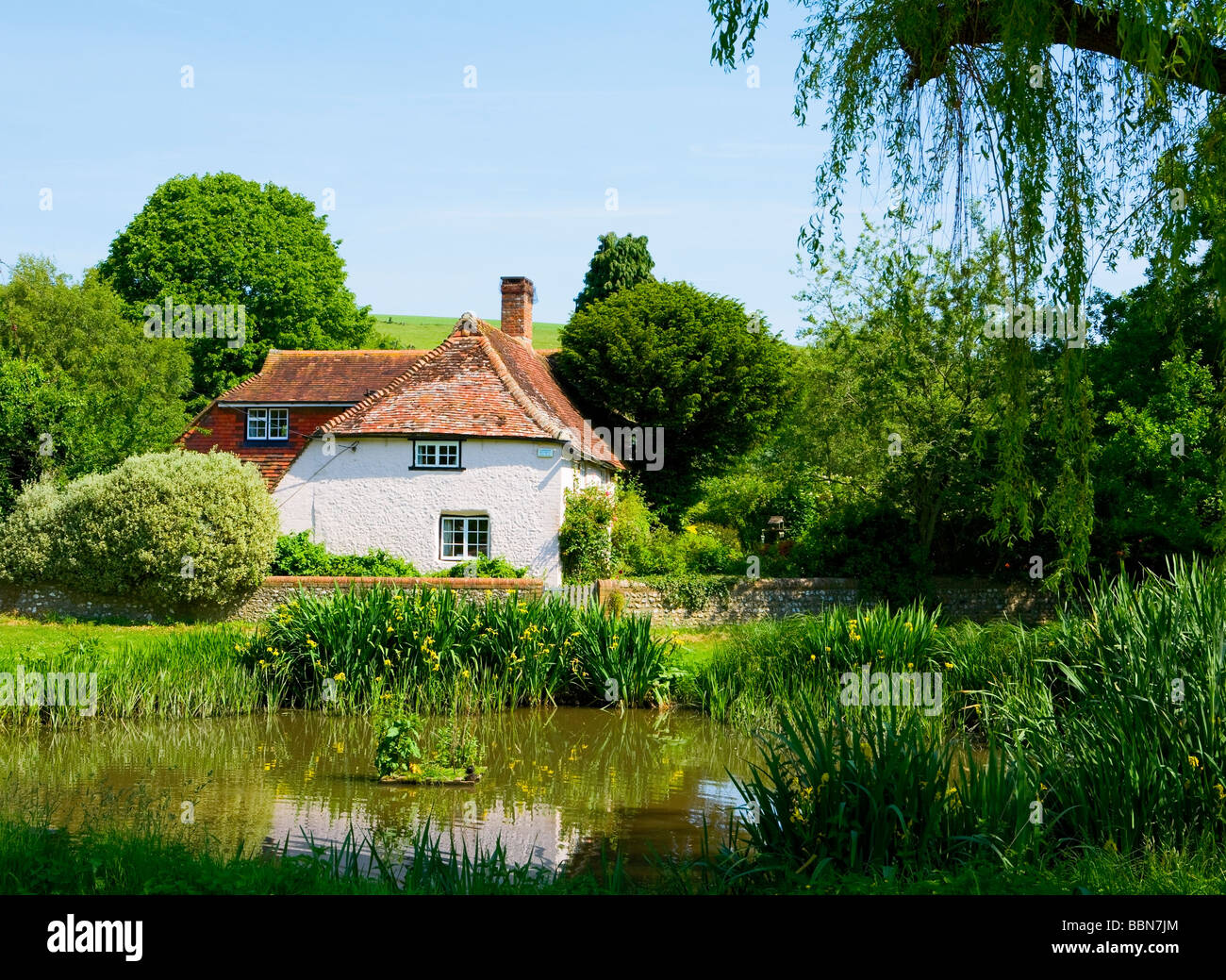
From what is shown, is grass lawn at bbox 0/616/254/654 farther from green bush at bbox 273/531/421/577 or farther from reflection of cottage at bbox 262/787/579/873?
reflection of cottage at bbox 262/787/579/873

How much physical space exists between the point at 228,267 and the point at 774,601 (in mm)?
29666

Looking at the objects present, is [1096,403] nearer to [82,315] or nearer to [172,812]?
[172,812]

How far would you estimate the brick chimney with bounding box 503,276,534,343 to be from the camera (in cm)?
3528

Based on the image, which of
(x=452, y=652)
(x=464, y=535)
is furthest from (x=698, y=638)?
(x=464, y=535)

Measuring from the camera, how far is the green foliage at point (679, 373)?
33625 millimetres

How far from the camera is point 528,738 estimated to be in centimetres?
1330

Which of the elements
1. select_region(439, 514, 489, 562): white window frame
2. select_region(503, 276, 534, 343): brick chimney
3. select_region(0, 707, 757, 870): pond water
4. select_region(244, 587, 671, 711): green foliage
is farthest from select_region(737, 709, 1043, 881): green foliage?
select_region(503, 276, 534, 343): brick chimney

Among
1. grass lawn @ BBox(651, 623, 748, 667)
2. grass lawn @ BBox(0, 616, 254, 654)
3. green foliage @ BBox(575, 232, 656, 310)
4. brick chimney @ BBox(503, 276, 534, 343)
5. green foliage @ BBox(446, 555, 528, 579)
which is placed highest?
green foliage @ BBox(575, 232, 656, 310)

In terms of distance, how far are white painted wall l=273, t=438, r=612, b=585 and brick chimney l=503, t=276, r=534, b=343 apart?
31.0 ft

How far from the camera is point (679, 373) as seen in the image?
33.3 m

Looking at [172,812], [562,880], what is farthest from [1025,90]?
[172,812]

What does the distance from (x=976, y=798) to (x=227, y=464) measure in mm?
19973

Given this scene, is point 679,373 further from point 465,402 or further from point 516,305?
point 465,402

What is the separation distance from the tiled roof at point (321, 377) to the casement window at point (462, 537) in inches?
244
